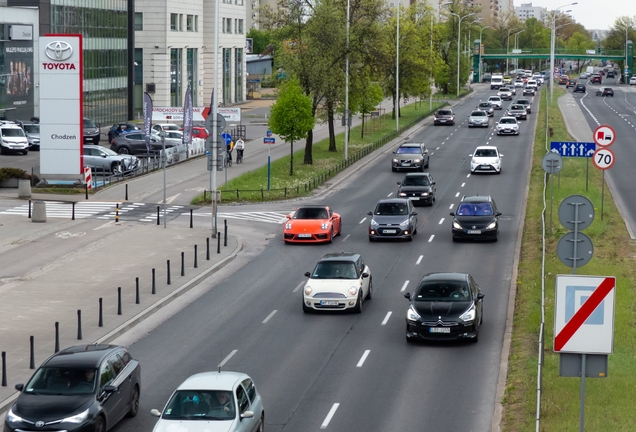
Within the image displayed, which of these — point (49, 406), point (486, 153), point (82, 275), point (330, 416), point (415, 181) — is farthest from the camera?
point (486, 153)

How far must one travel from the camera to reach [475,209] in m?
36.8

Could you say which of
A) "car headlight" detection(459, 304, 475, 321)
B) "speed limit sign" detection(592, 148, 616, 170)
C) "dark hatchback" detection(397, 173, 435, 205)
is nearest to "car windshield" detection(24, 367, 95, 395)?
"car headlight" detection(459, 304, 475, 321)

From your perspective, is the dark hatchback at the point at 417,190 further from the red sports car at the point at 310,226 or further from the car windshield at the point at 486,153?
the car windshield at the point at 486,153

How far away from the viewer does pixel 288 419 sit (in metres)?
17.6

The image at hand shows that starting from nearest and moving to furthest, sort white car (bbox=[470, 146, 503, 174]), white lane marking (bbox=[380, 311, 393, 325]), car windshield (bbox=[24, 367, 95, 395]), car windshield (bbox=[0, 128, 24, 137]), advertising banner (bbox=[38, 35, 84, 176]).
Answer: car windshield (bbox=[24, 367, 95, 395]) → white lane marking (bbox=[380, 311, 393, 325]) → advertising banner (bbox=[38, 35, 84, 176]) → white car (bbox=[470, 146, 503, 174]) → car windshield (bbox=[0, 128, 24, 137])

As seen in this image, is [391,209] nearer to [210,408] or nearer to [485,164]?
[485,164]

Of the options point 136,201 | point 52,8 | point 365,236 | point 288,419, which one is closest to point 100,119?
point 52,8

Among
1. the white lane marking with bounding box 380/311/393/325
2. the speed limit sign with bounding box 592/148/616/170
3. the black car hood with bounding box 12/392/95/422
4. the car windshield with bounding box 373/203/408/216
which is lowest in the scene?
the white lane marking with bounding box 380/311/393/325

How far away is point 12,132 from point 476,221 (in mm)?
38545

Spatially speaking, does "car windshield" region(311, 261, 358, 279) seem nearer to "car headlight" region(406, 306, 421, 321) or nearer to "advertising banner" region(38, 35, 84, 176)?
"car headlight" region(406, 306, 421, 321)

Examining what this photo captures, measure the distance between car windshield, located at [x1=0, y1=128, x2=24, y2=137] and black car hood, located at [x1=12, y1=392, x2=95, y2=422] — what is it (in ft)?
169

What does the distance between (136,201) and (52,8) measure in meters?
34.3

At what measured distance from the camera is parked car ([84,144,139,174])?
55750mm

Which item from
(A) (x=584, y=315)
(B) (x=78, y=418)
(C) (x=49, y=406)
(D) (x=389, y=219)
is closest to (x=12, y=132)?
(D) (x=389, y=219)
